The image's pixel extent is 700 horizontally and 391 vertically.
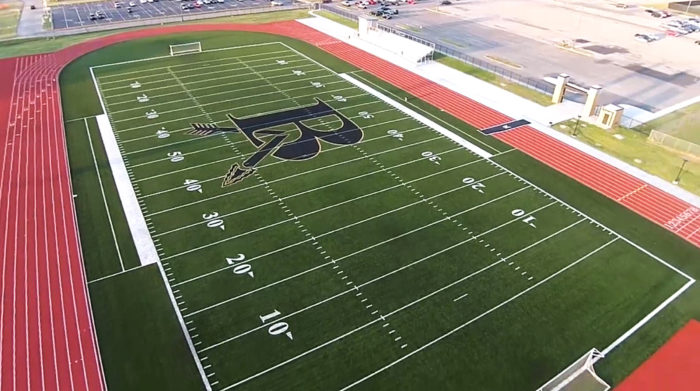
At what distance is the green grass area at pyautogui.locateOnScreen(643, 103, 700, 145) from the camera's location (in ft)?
105

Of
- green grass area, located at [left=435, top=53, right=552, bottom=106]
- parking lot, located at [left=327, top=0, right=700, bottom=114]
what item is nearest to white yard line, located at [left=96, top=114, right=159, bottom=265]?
green grass area, located at [left=435, top=53, right=552, bottom=106]

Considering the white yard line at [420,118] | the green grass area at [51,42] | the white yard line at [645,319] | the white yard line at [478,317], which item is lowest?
the white yard line at [645,319]

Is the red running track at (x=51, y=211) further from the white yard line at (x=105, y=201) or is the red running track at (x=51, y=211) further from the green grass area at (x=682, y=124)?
the green grass area at (x=682, y=124)

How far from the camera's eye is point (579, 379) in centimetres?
1516

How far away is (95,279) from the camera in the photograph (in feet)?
61.9

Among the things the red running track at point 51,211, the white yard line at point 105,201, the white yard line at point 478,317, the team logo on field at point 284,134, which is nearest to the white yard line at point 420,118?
the red running track at point 51,211

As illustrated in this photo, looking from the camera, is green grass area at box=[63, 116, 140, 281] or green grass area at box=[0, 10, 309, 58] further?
green grass area at box=[0, 10, 309, 58]

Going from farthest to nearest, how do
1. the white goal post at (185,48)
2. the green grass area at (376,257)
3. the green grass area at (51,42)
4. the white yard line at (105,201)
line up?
the green grass area at (51,42) < the white goal post at (185,48) < the white yard line at (105,201) < the green grass area at (376,257)

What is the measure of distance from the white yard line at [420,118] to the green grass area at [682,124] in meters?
13.5

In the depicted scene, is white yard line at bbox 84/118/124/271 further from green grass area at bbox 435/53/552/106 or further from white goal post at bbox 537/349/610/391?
green grass area at bbox 435/53/552/106

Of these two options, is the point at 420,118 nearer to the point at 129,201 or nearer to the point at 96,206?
the point at 129,201

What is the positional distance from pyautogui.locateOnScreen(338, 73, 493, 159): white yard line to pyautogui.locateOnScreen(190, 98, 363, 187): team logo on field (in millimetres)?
4676

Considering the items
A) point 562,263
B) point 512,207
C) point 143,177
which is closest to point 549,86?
point 512,207

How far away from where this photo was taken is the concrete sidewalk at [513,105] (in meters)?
27.1
